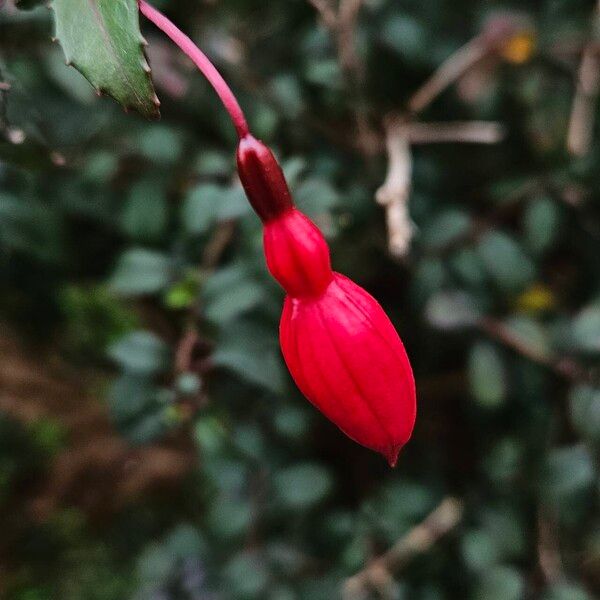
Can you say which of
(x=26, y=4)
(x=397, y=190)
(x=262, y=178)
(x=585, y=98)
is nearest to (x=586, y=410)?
(x=397, y=190)

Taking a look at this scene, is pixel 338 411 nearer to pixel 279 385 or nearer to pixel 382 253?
pixel 279 385

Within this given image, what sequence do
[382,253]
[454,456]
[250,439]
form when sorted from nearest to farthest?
[250,439] → [382,253] → [454,456]

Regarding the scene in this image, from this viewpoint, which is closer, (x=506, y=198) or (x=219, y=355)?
(x=219, y=355)

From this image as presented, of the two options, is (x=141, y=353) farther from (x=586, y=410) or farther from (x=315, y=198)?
(x=586, y=410)

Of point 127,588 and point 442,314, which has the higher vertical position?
point 442,314

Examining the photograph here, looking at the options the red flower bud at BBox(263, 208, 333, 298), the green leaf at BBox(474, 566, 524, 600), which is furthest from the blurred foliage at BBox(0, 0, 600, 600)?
the red flower bud at BBox(263, 208, 333, 298)

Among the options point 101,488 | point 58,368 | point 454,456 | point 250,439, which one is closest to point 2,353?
point 58,368

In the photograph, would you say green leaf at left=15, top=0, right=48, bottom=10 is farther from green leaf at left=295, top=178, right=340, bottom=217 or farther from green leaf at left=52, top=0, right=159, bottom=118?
green leaf at left=295, top=178, right=340, bottom=217
